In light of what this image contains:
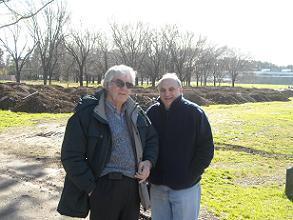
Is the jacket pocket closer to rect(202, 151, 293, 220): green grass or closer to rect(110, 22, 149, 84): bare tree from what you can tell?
rect(202, 151, 293, 220): green grass

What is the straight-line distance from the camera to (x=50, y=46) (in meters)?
53.0

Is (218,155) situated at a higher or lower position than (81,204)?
lower

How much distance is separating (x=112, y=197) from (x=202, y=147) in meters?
0.89

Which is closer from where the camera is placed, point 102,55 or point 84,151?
point 84,151

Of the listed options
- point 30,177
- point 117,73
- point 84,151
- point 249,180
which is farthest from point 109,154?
point 249,180

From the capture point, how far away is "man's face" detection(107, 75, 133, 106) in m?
3.40

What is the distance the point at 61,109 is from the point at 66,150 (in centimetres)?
2082

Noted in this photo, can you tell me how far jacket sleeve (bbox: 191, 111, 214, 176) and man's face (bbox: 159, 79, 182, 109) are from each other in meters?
0.28

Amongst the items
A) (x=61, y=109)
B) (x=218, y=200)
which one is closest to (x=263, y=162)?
(x=218, y=200)

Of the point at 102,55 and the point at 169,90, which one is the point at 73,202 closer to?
the point at 169,90

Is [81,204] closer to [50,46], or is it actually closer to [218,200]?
[218,200]

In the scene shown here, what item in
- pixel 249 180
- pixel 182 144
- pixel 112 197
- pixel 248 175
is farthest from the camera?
pixel 248 175

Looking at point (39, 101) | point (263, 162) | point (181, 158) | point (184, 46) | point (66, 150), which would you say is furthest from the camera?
point (184, 46)

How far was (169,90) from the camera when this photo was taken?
3.67 metres
